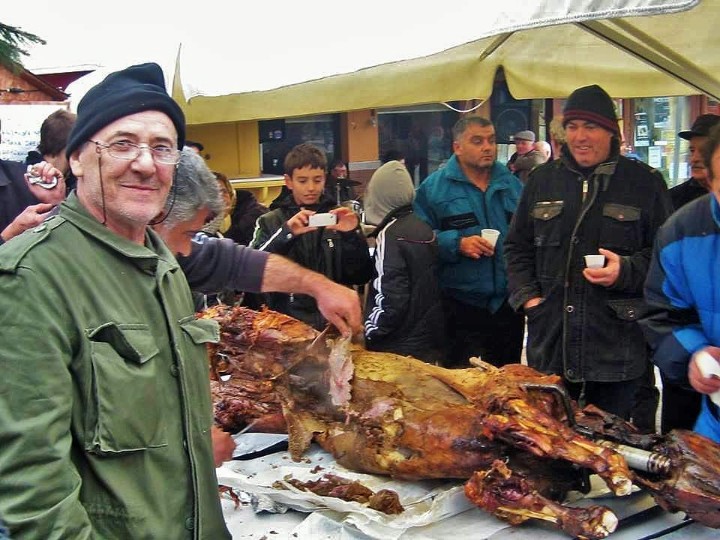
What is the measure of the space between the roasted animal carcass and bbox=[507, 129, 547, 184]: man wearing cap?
533cm

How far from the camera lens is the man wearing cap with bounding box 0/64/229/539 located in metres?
1.40

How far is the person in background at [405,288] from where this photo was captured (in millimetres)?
4250

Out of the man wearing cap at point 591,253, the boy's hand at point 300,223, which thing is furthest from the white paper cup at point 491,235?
the boy's hand at point 300,223

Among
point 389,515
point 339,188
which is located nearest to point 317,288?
point 389,515

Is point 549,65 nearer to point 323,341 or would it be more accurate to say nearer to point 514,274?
point 514,274

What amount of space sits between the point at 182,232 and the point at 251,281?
0.31 m

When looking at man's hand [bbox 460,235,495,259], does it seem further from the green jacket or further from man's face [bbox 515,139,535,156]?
man's face [bbox 515,139,535,156]

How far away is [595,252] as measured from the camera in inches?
147

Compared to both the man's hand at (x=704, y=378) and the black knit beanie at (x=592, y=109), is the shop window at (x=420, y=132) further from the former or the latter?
the man's hand at (x=704, y=378)

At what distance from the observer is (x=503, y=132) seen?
12.1 meters

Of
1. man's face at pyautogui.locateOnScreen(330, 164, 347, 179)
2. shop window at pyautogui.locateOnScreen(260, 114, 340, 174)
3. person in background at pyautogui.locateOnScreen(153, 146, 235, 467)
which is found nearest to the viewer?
person in background at pyautogui.locateOnScreen(153, 146, 235, 467)

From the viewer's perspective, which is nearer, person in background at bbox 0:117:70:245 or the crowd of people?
the crowd of people

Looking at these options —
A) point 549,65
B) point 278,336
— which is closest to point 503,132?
point 549,65

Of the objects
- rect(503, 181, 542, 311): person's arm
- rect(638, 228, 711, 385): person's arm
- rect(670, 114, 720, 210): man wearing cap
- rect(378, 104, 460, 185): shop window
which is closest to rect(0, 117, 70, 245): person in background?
rect(503, 181, 542, 311): person's arm
